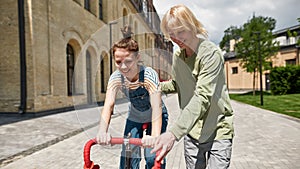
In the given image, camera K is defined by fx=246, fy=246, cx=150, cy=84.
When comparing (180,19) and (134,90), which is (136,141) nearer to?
(134,90)

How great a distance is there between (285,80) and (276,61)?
13483mm

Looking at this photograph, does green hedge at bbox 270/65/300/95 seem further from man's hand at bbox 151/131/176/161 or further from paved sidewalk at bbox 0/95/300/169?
man's hand at bbox 151/131/176/161

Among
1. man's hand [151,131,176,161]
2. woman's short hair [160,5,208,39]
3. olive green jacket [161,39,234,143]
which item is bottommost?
man's hand [151,131,176,161]

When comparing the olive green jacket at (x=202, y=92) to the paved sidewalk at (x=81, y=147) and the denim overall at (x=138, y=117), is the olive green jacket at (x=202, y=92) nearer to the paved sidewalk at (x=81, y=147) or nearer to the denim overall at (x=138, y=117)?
the denim overall at (x=138, y=117)

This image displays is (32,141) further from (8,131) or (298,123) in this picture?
(298,123)

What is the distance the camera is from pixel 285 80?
24438mm

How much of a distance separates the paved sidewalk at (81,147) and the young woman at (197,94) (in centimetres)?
46

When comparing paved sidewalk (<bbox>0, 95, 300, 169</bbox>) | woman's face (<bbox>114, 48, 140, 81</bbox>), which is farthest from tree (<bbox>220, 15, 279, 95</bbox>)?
woman's face (<bbox>114, 48, 140, 81</bbox>)

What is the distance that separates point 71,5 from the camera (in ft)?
42.8

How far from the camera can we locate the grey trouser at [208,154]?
5.70ft

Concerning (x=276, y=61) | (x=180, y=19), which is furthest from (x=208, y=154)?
(x=276, y=61)

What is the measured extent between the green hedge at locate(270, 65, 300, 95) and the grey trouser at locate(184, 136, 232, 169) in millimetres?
25540

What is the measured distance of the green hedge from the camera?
80.0 feet

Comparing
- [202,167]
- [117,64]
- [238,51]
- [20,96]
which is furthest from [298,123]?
[238,51]
